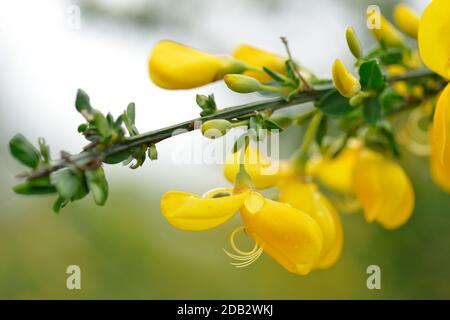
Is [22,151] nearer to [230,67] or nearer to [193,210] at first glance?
[193,210]

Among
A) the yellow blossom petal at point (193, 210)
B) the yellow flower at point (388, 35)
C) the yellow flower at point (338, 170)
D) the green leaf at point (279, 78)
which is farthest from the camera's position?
the yellow flower at point (338, 170)

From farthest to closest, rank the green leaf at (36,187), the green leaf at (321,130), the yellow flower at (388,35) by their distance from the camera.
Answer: the yellow flower at (388,35) → the green leaf at (321,130) → the green leaf at (36,187)

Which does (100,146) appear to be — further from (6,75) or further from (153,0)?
(153,0)

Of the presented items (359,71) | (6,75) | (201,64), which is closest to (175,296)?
(6,75)

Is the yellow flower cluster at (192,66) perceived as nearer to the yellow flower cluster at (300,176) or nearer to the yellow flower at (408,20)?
the yellow flower cluster at (300,176)

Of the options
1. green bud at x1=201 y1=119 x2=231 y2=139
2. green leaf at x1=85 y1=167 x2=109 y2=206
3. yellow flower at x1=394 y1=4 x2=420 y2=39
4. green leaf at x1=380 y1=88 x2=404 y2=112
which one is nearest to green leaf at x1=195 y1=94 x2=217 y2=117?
green bud at x1=201 y1=119 x2=231 y2=139

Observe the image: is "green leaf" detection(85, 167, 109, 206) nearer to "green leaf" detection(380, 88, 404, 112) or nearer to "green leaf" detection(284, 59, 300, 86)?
"green leaf" detection(284, 59, 300, 86)

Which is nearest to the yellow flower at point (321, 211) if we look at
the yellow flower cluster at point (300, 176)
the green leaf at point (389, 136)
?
the yellow flower cluster at point (300, 176)
